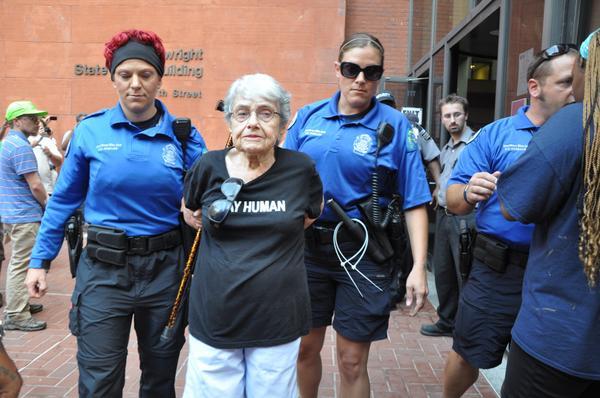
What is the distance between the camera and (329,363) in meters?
4.04

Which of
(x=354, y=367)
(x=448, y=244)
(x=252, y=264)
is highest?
(x=252, y=264)

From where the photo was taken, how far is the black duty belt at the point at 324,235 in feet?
8.59

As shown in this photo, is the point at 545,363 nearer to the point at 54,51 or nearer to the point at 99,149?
the point at 99,149

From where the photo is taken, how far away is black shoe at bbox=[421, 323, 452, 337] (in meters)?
4.72

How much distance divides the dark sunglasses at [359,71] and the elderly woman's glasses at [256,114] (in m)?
0.72

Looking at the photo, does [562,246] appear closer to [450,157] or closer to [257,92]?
[257,92]

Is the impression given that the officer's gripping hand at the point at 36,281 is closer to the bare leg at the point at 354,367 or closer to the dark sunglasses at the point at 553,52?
the bare leg at the point at 354,367

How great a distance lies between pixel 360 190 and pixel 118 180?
3.91 ft

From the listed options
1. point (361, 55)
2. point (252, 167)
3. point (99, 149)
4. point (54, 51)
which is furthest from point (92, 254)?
point (54, 51)

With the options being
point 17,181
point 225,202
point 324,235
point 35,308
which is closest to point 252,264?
point 225,202

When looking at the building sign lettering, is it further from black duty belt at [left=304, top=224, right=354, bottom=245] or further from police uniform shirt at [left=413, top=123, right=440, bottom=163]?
black duty belt at [left=304, top=224, right=354, bottom=245]

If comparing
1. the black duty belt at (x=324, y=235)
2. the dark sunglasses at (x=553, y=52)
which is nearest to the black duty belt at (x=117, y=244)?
the black duty belt at (x=324, y=235)

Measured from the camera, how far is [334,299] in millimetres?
2773

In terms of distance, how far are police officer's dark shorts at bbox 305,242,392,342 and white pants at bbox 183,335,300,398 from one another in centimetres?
63
